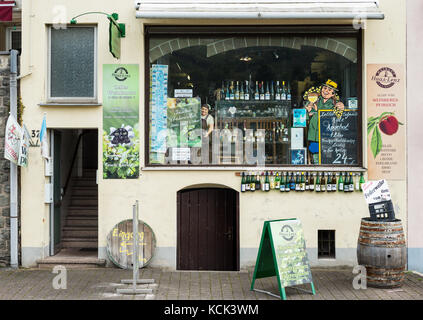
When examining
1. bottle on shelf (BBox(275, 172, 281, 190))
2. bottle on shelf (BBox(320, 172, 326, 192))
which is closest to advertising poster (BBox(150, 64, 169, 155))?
bottle on shelf (BBox(275, 172, 281, 190))

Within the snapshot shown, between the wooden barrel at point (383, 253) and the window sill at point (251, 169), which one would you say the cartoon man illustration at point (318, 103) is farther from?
the wooden barrel at point (383, 253)

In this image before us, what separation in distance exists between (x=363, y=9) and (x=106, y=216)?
19.1 ft

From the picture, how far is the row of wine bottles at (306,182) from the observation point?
957 cm

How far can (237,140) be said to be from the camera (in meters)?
10.0

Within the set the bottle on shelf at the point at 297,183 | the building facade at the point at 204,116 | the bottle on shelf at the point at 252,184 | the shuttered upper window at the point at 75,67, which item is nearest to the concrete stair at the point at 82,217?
the building facade at the point at 204,116

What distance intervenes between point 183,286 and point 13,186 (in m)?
3.68

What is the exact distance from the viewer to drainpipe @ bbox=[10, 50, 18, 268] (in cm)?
955

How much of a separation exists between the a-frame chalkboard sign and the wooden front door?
6.21ft

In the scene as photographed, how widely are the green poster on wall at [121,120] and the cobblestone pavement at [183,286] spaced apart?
1889mm

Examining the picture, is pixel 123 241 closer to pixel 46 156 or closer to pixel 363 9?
pixel 46 156

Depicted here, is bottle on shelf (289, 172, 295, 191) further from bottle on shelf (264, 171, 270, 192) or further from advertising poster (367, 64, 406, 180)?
advertising poster (367, 64, 406, 180)

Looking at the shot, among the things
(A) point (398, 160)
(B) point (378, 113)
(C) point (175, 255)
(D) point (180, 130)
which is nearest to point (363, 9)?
(B) point (378, 113)

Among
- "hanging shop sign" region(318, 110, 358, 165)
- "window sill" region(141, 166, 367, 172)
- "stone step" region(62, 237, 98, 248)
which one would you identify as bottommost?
"stone step" region(62, 237, 98, 248)

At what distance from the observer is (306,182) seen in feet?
31.6
